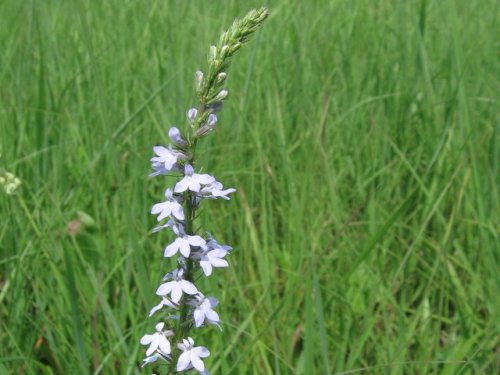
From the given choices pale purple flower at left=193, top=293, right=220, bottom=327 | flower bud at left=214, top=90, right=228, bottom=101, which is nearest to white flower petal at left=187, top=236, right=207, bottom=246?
pale purple flower at left=193, top=293, right=220, bottom=327

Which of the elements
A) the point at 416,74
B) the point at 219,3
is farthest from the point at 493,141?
the point at 219,3

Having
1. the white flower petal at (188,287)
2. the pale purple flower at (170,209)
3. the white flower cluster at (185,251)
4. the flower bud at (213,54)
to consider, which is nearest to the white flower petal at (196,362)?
the white flower cluster at (185,251)

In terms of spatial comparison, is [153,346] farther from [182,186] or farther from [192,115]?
[192,115]

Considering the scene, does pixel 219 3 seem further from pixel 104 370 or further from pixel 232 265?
pixel 104 370

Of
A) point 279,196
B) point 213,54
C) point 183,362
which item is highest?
point 213,54

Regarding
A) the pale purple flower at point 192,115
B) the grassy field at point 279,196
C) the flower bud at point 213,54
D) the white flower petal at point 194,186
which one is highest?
the flower bud at point 213,54

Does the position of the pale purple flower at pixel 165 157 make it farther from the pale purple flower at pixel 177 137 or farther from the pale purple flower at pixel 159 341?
the pale purple flower at pixel 159 341

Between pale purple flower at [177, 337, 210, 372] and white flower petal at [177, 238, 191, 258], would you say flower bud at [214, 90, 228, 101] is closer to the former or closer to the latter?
white flower petal at [177, 238, 191, 258]

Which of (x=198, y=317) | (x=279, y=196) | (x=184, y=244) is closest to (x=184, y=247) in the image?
(x=184, y=244)
